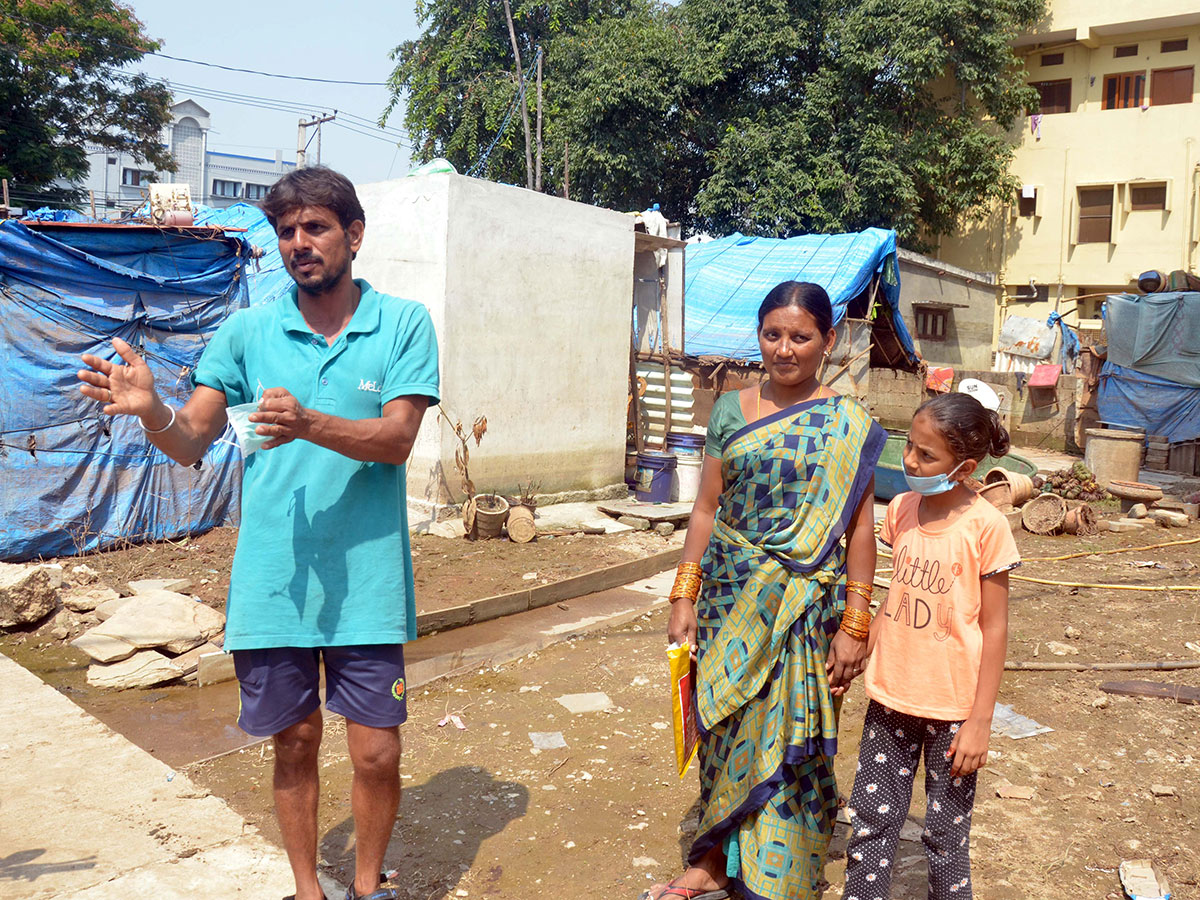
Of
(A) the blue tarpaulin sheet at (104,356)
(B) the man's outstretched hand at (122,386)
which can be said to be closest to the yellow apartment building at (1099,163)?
(A) the blue tarpaulin sheet at (104,356)

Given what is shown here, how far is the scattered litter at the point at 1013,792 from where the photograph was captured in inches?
146

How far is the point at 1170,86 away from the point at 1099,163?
2.23m

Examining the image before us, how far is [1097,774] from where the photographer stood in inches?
157

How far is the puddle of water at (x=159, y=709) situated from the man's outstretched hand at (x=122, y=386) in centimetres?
217

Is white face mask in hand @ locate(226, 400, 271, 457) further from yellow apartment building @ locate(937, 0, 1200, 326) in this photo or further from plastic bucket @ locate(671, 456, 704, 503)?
yellow apartment building @ locate(937, 0, 1200, 326)

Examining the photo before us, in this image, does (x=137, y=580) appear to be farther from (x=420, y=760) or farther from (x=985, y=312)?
(x=985, y=312)

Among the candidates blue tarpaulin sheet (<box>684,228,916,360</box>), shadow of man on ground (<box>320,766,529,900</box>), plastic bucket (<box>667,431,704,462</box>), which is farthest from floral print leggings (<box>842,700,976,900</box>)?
blue tarpaulin sheet (<box>684,228,916,360</box>)

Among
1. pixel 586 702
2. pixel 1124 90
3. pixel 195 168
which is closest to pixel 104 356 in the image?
pixel 586 702

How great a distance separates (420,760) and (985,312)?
21632mm

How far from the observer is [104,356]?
765cm

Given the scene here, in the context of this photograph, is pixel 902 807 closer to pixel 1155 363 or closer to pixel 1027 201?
pixel 1155 363

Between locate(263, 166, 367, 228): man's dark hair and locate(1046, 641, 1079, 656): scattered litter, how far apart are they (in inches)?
200

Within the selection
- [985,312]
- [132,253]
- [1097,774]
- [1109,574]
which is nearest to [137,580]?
[132,253]

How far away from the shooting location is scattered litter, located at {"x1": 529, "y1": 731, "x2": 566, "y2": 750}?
13.7 feet
